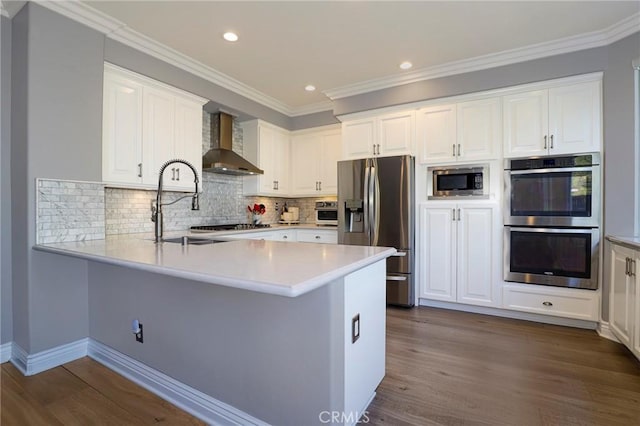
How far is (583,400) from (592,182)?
74.8 inches

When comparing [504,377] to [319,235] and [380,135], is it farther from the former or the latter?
[380,135]

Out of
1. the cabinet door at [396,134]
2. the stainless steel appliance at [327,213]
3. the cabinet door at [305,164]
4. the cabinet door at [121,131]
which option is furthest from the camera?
the cabinet door at [305,164]

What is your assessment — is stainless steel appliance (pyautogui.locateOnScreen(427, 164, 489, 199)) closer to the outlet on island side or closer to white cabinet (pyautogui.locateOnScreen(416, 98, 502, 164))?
white cabinet (pyautogui.locateOnScreen(416, 98, 502, 164))

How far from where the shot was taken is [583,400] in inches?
70.9

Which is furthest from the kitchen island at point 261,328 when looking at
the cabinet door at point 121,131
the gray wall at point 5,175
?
the cabinet door at point 121,131

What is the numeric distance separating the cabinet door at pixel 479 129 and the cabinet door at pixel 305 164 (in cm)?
198

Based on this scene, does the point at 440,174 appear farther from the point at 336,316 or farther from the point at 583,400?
the point at 336,316

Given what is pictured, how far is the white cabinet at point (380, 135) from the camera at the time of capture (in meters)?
3.64

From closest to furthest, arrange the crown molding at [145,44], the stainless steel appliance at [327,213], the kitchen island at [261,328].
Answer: the kitchen island at [261,328] → the crown molding at [145,44] → the stainless steel appliance at [327,213]

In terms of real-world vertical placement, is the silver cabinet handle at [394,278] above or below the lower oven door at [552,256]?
below

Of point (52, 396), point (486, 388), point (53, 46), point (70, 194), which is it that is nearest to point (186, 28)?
point (53, 46)

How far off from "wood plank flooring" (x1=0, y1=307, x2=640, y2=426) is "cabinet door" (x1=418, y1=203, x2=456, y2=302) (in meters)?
0.83

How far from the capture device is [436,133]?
3.48 m

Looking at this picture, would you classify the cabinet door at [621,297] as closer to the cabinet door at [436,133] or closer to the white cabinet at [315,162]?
the cabinet door at [436,133]
